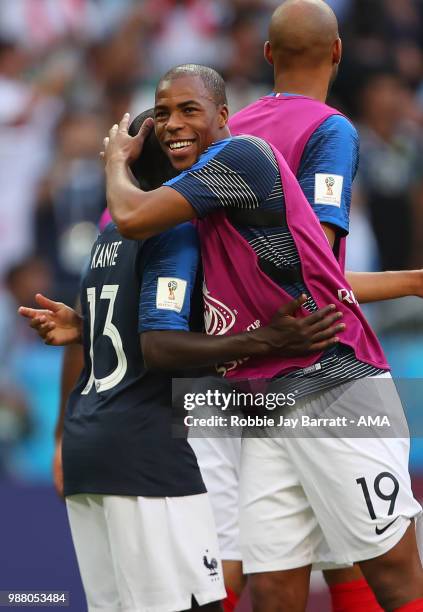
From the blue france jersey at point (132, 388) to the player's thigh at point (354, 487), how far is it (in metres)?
0.39

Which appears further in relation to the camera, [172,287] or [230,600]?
[230,600]

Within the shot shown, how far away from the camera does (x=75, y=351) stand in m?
4.90

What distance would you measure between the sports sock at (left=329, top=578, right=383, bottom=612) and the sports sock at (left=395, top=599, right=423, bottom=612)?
73 centimetres

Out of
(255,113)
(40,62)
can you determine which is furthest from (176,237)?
(40,62)

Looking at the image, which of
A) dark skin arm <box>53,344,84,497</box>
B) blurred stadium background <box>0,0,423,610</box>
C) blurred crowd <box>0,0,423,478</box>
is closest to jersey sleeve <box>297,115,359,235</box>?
dark skin arm <box>53,344,84,497</box>

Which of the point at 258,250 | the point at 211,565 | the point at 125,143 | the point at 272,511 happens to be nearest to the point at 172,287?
the point at 258,250

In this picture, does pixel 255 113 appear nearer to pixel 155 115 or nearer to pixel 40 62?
pixel 155 115

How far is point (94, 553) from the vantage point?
377 cm

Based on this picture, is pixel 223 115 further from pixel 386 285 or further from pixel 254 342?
pixel 386 285

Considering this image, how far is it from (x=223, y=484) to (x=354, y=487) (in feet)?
3.50

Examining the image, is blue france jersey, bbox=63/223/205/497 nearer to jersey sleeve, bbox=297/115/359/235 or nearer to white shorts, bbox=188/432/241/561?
jersey sleeve, bbox=297/115/359/235

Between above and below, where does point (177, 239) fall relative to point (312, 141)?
below

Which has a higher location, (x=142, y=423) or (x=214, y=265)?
(x=214, y=265)

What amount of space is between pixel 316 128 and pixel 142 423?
109cm
